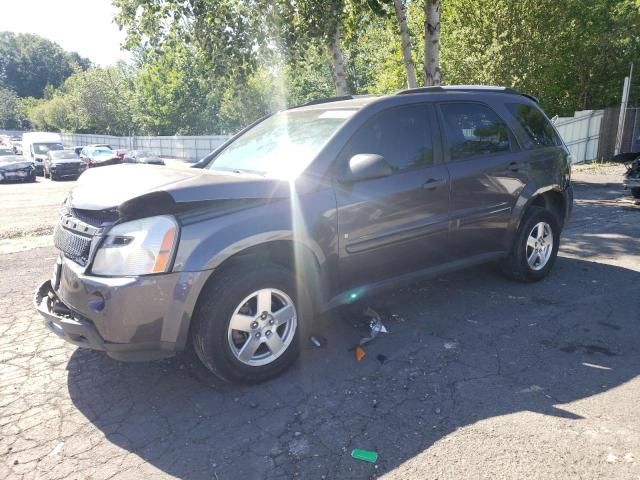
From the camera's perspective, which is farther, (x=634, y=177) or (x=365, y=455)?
(x=634, y=177)

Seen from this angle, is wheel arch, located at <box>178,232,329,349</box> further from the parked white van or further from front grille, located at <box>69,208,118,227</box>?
the parked white van

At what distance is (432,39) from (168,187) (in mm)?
8985

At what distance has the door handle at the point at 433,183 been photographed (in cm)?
404

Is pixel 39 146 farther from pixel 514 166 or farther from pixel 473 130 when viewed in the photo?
pixel 514 166

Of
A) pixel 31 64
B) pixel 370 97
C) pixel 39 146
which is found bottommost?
pixel 39 146

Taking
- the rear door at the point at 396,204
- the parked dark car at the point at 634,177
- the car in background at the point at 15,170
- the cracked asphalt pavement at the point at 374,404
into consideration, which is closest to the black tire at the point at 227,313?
the cracked asphalt pavement at the point at 374,404

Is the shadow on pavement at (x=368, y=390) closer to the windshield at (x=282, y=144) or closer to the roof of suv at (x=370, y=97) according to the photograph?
the windshield at (x=282, y=144)

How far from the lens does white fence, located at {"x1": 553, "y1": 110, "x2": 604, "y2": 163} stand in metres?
18.0

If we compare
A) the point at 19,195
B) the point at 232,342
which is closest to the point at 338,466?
the point at 232,342

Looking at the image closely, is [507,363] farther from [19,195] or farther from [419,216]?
[19,195]

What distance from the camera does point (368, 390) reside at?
3229 millimetres

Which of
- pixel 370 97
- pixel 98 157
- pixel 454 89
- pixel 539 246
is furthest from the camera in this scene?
pixel 98 157

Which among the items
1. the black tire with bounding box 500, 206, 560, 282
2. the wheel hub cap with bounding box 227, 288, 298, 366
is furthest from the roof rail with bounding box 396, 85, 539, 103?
the wheel hub cap with bounding box 227, 288, 298, 366

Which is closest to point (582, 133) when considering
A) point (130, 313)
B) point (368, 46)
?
point (368, 46)
